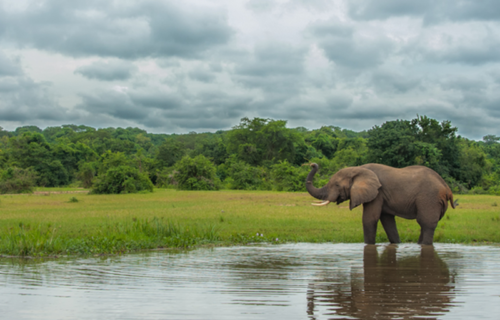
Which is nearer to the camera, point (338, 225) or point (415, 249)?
point (415, 249)

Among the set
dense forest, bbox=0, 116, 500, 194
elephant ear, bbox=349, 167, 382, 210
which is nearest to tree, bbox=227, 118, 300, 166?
dense forest, bbox=0, 116, 500, 194

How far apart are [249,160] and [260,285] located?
6166 centimetres

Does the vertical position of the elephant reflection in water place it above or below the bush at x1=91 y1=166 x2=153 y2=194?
below

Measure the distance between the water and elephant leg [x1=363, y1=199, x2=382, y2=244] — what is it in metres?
1.32

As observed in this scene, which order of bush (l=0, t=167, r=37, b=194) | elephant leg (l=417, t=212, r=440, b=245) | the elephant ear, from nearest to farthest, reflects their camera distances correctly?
elephant leg (l=417, t=212, r=440, b=245), the elephant ear, bush (l=0, t=167, r=37, b=194)

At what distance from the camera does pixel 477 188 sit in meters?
44.0

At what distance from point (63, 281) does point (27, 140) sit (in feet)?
179

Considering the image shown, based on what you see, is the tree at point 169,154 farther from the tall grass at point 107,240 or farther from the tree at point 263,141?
the tall grass at point 107,240

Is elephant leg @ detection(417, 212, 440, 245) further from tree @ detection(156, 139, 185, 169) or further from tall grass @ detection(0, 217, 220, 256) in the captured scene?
tree @ detection(156, 139, 185, 169)

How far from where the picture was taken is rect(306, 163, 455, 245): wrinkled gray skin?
12.5 m

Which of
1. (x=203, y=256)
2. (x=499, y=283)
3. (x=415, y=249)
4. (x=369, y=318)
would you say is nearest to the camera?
(x=369, y=318)

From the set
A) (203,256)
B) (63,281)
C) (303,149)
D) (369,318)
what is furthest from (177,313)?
(303,149)

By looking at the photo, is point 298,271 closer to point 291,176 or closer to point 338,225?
point 338,225

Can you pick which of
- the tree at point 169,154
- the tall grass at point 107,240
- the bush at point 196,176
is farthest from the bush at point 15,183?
the tall grass at point 107,240
